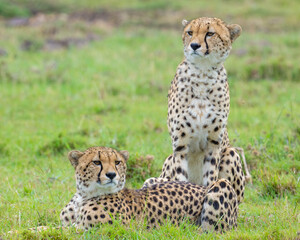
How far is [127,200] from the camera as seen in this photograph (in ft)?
12.4

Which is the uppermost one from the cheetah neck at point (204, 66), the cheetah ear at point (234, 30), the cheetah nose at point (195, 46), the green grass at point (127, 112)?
the cheetah ear at point (234, 30)

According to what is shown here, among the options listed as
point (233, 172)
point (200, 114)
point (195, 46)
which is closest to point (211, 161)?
point (233, 172)

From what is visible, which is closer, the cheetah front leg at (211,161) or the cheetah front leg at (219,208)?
the cheetah front leg at (219,208)

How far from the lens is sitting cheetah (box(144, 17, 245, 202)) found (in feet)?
13.9

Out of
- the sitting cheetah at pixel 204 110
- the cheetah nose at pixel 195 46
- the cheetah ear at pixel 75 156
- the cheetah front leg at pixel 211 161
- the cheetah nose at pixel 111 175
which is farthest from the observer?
the cheetah front leg at pixel 211 161

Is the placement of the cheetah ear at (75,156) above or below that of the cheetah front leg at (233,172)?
above

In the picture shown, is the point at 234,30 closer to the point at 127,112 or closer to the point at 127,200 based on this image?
the point at 127,200

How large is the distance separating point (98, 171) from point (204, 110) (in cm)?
112

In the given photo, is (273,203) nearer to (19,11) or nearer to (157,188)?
(157,188)

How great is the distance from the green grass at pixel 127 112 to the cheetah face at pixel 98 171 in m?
0.26

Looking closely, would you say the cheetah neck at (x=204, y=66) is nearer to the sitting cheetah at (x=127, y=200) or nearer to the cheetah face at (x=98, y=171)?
the sitting cheetah at (x=127, y=200)

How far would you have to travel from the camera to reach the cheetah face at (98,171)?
353 cm

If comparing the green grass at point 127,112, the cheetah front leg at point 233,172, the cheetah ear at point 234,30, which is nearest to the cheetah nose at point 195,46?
the cheetah ear at point 234,30

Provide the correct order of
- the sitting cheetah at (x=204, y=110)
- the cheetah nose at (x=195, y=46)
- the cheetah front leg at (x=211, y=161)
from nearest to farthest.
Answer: the cheetah nose at (x=195, y=46) < the sitting cheetah at (x=204, y=110) < the cheetah front leg at (x=211, y=161)
